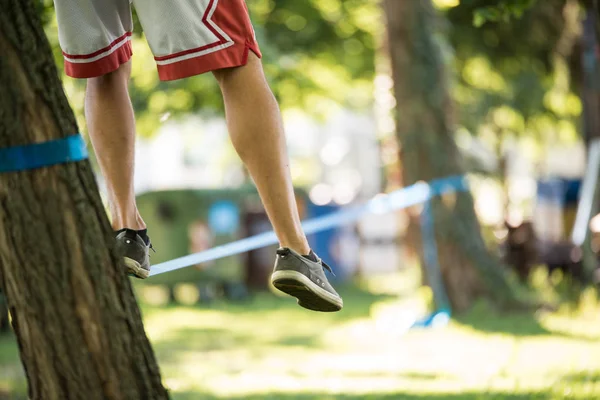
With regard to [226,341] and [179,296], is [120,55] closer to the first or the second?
[226,341]

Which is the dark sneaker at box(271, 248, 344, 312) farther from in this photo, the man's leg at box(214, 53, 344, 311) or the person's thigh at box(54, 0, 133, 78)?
the person's thigh at box(54, 0, 133, 78)

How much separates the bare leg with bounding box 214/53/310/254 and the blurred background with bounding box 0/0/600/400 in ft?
5.92

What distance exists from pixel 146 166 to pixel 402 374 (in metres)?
36.1

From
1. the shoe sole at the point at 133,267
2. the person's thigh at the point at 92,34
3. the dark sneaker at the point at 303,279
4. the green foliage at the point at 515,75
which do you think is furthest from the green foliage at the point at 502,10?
the green foliage at the point at 515,75

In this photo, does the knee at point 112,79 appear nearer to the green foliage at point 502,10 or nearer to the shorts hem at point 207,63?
the shorts hem at point 207,63

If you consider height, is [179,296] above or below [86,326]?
below

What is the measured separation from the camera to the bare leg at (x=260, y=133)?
8.83 feet

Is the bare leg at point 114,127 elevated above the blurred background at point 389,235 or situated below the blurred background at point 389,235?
above

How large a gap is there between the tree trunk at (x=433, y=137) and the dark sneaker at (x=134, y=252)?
7.72 meters

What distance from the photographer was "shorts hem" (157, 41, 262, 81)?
257 cm

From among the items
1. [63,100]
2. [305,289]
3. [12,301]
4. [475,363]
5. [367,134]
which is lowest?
[367,134]

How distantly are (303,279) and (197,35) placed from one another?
712 mm

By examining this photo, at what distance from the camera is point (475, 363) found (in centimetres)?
739

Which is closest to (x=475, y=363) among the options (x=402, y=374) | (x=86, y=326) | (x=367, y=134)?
(x=402, y=374)
